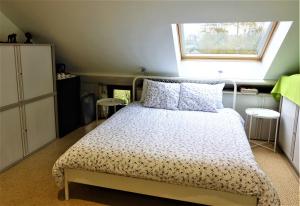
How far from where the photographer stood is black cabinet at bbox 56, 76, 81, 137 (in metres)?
3.61

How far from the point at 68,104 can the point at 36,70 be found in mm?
841

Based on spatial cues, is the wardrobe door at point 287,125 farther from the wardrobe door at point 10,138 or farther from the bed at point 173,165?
the wardrobe door at point 10,138

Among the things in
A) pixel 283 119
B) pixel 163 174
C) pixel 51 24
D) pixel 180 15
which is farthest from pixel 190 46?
pixel 163 174

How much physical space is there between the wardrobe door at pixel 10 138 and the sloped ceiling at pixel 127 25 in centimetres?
124

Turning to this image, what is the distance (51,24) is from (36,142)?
154cm

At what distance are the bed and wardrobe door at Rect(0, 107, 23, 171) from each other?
902mm

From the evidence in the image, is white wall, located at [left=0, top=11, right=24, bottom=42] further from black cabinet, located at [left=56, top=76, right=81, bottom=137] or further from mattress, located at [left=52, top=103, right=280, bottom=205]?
mattress, located at [left=52, top=103, right=280, bottom=205]

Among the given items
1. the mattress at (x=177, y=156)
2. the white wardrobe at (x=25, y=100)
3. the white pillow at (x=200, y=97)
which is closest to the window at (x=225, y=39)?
the white pillow at (x=200, y=97)

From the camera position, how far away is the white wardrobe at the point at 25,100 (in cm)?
266

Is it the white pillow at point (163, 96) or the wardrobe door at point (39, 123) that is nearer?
the wardrobe door at point (39, 123)

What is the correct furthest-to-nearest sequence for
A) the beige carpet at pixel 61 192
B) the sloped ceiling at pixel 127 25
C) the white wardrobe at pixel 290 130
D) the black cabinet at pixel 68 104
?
the black cabinet at pixel 68 104 < the white wardrobe at pixel 290 130 < the sloped ceiling at pixel 127 25 < the beige carpet at pixel 61 192

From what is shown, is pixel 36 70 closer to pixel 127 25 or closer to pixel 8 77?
pixel 8 77

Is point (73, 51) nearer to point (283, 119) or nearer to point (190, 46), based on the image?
point (190, 46)

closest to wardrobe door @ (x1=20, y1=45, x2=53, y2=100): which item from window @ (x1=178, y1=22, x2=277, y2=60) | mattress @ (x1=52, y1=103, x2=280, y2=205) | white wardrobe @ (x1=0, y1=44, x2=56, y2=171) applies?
white wardrobe @ (x1=0, y1=44, x2=56, y2=171)
